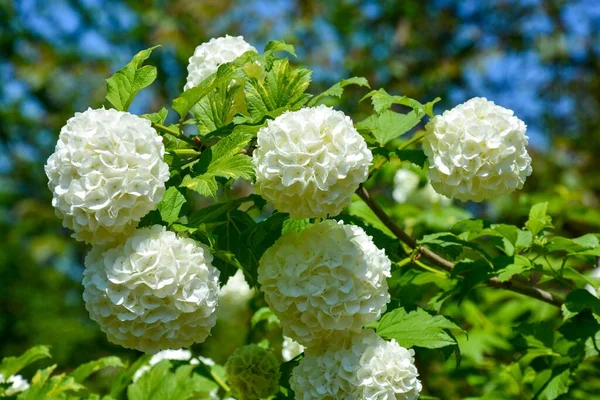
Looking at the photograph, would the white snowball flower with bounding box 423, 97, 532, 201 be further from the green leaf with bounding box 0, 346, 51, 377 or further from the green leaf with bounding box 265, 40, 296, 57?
the green leaf with bounding box 0, 346, 51, 377

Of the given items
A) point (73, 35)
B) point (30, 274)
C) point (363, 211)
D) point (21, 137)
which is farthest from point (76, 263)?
point (363, 211)

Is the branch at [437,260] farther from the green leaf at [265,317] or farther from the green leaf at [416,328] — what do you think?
the green leaf at [265,317]

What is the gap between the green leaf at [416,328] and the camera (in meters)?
1.70

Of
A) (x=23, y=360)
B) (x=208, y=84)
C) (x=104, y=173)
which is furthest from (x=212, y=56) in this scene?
(x=23, y=360)

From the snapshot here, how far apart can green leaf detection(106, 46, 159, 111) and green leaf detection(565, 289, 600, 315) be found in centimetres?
131

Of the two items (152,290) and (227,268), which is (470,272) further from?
(152,290)

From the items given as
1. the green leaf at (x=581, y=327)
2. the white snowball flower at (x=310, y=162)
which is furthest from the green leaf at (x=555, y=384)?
the white snowball flower at (x=310, y=162)

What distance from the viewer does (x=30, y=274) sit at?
12062 mm

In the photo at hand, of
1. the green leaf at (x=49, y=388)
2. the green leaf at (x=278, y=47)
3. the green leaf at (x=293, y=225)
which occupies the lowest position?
the green leaf at (x=49, y=388)

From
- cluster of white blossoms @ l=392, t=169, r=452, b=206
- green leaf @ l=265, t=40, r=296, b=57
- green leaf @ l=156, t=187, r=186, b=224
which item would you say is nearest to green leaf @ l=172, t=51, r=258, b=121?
green leaf @ l=265, t=40, r=296, b=57

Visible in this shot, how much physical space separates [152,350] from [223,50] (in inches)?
36.4

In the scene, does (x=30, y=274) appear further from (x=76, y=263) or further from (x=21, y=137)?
Answer: (x=21, y=137)

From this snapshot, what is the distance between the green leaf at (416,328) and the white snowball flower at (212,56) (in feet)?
2.85

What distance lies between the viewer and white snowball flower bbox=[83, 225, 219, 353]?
1524 millimetres
